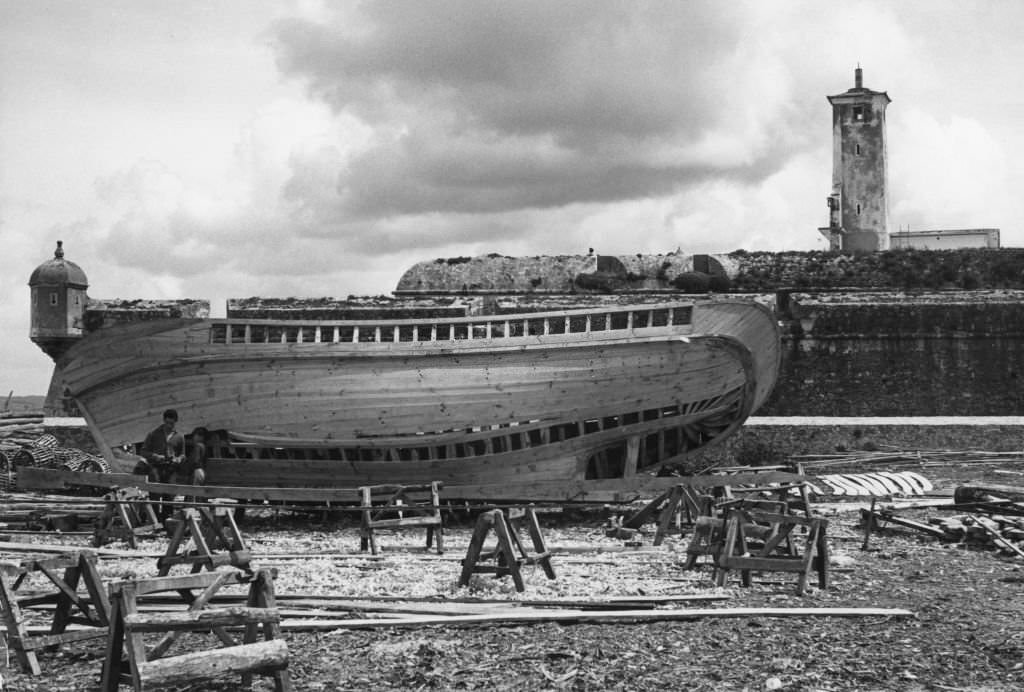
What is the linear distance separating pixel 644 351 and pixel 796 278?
693 inches

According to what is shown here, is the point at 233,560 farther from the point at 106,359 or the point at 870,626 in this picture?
the point at 106,359

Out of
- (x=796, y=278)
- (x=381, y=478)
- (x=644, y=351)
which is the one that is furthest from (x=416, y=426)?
(x=796, y=278)

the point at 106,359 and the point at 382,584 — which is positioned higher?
the point at 106,359

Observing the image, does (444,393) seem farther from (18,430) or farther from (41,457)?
(18,430)

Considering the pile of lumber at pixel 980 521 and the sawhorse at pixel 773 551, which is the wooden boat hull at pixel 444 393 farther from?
the sawhorse at pixel 773 551

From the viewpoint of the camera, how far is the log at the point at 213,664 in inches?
223

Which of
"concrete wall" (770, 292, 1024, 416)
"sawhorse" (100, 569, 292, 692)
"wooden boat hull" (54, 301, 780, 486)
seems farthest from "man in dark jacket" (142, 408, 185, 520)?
"concrete wall" (770, 292, 1024, 416)

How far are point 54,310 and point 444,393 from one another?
62.2 feet

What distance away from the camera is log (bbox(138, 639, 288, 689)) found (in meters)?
5.66

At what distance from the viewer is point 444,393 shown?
15.6 m

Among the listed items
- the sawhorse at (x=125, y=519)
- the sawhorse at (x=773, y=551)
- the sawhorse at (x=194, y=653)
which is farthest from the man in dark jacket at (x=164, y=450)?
the sawhorse at (x=194, y=653)

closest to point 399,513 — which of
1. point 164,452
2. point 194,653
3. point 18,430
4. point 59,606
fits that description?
point 164,452

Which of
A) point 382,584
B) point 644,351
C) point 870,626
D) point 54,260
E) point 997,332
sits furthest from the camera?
point 54,260

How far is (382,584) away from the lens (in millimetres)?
10023
